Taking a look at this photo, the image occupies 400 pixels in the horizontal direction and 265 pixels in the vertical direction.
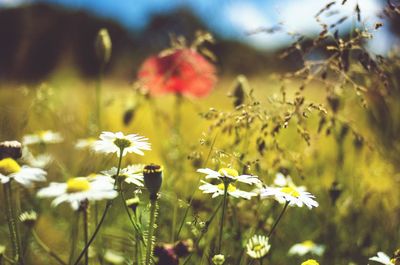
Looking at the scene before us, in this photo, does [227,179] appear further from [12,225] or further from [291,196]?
[12,225]

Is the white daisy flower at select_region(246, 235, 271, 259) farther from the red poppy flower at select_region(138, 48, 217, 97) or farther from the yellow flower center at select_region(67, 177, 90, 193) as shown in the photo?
the red poppy flower at select_region(138, 48, 217, 97)

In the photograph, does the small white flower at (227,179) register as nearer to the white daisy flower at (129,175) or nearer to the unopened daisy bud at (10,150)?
the white daisy flower at (129,175)

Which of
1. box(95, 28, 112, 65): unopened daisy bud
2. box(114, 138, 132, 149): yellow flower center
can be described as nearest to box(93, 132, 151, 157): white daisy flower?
box(114, 138, 132, 149): yellow flower center

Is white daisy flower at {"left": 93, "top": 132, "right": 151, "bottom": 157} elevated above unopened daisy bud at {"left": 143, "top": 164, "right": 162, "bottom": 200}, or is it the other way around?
white daisy flower at {"left": 93, "top": 132, "right": 151, "bottom": 157}

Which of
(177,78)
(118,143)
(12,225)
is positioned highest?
(177,78)


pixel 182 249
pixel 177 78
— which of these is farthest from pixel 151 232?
pixel 177 78

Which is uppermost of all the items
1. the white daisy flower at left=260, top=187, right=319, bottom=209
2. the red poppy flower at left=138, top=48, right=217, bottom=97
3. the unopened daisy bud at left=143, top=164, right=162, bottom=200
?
the red poppy flower at left=138, top=48, right=217, bottom=97

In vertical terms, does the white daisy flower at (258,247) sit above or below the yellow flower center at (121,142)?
below

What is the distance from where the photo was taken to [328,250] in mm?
1130

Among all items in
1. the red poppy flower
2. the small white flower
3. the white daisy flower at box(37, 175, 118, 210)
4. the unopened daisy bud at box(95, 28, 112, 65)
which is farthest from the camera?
the red poppy flower

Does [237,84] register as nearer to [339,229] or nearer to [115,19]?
[339,229]

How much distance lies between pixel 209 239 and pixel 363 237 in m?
0.43

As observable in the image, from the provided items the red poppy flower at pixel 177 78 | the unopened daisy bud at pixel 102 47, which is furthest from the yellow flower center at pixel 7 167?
the red poppy flower at pixel 177 78

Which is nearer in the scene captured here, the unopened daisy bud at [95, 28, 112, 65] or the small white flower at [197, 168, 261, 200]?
the small white flower at [197, 168, 261, 200]
